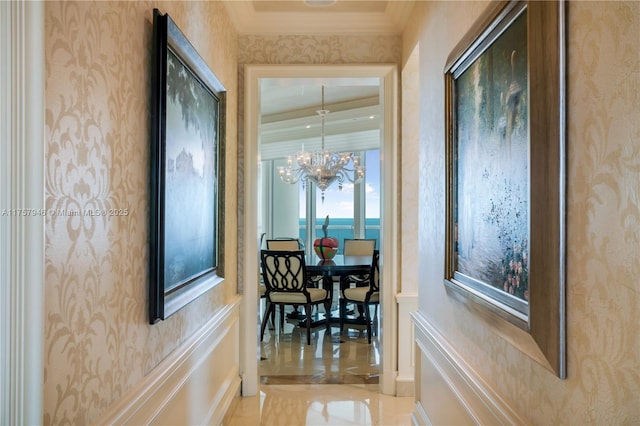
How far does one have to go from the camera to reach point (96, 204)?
1.18 m

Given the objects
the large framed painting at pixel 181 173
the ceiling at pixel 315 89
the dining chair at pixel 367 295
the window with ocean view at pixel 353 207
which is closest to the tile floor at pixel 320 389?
the dining chair at pixel 367 295

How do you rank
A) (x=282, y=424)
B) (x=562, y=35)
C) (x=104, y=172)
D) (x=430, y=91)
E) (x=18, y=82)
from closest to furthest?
1. (x=18, y=82)
2. (x=562, y=35)
3. (x=104, y=172)
4. (x=430, y=91)
5. (x=282, y=424)

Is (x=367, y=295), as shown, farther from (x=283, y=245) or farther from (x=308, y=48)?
(x=308, y=48)

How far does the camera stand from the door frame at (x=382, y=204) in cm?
315

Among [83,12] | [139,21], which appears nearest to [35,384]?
[83,12]

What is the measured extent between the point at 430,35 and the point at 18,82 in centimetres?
195

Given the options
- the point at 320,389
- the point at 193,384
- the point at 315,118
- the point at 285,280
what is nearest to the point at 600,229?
the point at 193,384

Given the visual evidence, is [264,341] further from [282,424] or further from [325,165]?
[325,165]

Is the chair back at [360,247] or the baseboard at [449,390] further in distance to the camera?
the chair back at [360,247]

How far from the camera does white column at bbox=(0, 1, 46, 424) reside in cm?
86

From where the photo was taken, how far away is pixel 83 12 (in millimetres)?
1104

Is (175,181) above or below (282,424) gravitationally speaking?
above

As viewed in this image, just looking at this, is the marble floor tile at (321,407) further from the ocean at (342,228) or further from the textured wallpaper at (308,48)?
the ocean at (342,228)

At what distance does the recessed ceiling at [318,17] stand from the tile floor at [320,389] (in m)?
2.54
